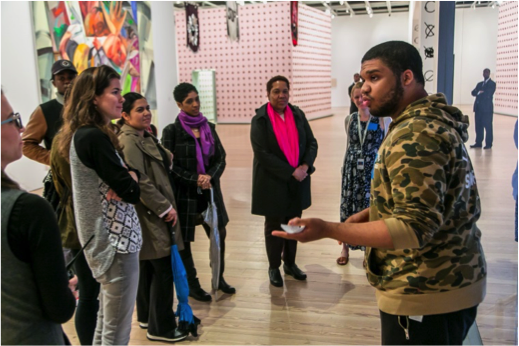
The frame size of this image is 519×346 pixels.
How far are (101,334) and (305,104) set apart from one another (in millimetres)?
15890

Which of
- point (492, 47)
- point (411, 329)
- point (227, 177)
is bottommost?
point (227, 177)

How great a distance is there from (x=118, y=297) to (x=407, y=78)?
1571mm

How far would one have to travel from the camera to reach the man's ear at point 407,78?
1.43m

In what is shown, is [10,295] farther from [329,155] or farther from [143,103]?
[329,155]

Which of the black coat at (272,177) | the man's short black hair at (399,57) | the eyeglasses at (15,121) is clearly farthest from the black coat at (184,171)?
the man's short black hair at (399,57)

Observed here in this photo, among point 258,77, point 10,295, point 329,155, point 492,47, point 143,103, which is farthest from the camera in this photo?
point 258,77

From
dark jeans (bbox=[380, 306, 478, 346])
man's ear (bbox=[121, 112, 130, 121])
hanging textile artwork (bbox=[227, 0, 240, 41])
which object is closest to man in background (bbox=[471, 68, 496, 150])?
dark jeans (bbox=[380, 306, 478, 346])

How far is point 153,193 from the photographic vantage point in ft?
8.59

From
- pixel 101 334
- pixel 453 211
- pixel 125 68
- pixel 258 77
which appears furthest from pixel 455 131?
pixel 258 77

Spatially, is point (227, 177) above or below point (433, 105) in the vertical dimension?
below

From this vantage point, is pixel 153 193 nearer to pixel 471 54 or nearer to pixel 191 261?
pixel 191 261

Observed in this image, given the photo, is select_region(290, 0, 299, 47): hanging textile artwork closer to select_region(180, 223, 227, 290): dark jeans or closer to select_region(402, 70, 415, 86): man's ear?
select_region(180, 223, 227, 290): dark jeans

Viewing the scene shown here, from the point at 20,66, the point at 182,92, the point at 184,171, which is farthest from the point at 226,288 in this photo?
the point at 20,66

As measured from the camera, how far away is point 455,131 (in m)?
1.37
